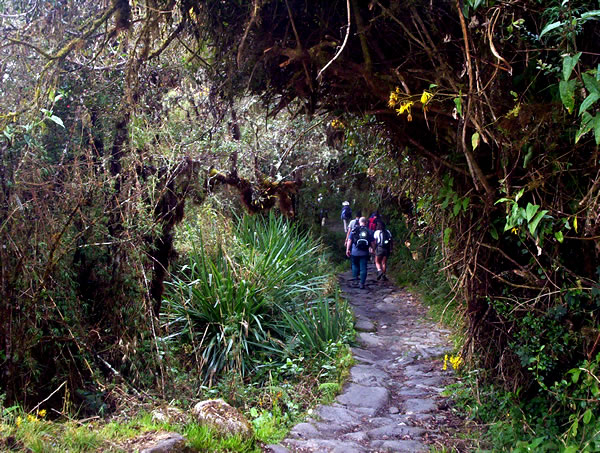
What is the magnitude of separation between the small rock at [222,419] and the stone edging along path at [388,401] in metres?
0.30

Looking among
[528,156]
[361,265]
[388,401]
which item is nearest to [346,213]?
[361,265]

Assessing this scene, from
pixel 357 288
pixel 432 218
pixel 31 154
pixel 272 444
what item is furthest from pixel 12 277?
pixel 357 288

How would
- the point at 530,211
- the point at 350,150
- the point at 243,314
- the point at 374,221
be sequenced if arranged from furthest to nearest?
the point at 374,221, the point at 243,314, the point at 350,150, the point at 530,211

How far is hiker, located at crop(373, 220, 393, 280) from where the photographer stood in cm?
1280

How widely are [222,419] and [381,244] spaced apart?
9.42 metres

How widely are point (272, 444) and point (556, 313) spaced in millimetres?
2244

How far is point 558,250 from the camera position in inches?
139

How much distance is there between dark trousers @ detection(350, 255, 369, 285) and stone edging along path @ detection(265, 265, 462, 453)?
2803 mm

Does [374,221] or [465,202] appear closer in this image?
[465,202]

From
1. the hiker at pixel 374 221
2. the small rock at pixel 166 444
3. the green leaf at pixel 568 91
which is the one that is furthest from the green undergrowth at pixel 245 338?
the hiker at pixel 374 221

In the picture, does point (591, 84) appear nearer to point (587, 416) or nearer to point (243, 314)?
point (587, 416)

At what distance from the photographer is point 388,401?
18.5 feet

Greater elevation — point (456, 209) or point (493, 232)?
point (456, 209)

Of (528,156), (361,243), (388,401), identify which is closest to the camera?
(528,156)
